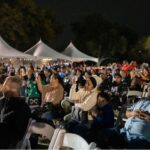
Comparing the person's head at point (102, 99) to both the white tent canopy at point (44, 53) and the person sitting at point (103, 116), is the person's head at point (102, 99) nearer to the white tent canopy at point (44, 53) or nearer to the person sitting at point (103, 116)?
the person sitting at point (103, 116)

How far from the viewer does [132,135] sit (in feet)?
21.7

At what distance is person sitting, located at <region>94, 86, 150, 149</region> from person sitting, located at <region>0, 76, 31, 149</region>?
1285 mm

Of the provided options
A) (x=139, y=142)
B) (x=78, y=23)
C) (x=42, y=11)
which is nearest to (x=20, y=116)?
(x=139, y=142)

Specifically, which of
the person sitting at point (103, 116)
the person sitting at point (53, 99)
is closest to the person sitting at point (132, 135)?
the person sitting at point (103, 116)

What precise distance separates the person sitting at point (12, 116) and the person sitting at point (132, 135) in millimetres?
1285

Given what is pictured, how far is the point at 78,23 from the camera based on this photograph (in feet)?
371

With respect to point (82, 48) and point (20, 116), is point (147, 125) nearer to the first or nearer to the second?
point (20, 116)

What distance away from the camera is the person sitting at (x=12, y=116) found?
5.59 metres

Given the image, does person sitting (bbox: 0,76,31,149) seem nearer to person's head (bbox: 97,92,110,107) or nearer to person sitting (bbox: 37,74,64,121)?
person's head (bbox: 97,92,110,107)

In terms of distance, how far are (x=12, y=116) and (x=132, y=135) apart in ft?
5.66

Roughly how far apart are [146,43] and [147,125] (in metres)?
103

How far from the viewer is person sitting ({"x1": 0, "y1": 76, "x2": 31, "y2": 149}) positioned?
559 cm

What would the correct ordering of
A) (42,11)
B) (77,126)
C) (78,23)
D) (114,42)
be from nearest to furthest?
(77,126) < (42,11) < (114,42) < (78,23)

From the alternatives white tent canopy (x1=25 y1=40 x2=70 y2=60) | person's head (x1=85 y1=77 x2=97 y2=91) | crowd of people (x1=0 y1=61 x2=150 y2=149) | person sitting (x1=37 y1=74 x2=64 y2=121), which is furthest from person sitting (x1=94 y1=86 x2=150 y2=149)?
white tent canopy (x1=25 y1=40 x2=70 y2=60)
